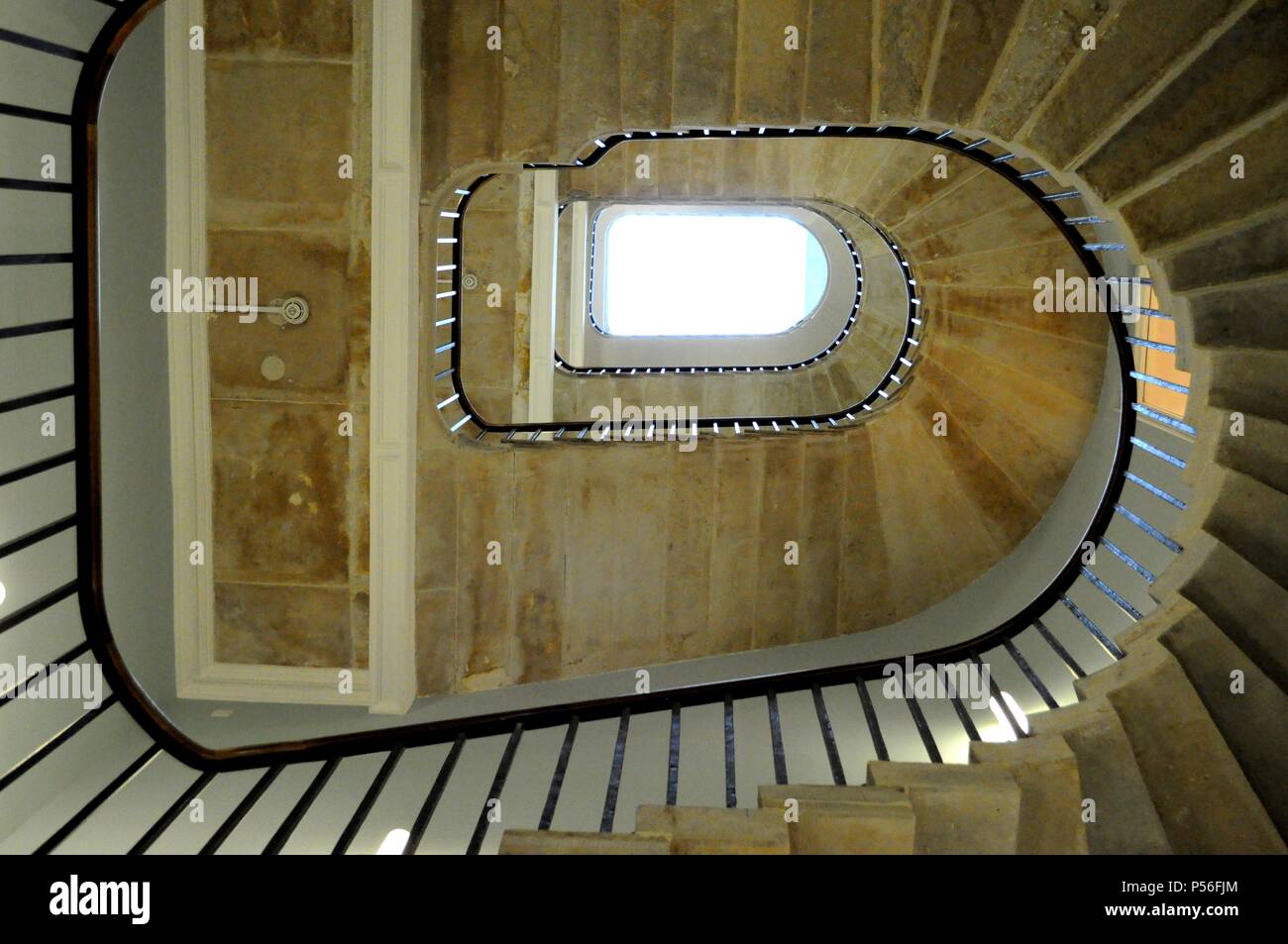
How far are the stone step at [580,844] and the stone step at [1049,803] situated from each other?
146cm

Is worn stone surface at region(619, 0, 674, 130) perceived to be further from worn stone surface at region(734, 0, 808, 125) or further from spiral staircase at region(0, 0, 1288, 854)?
worn stone surface at region(734, 0, 808, 125)

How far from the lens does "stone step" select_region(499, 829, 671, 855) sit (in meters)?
3.00

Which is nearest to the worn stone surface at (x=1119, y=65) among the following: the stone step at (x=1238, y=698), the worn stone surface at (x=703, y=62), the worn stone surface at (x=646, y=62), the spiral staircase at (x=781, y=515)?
the spiral staircase at (x=781, y=515)

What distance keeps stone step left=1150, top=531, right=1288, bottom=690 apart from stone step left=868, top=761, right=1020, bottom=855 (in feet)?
3.91

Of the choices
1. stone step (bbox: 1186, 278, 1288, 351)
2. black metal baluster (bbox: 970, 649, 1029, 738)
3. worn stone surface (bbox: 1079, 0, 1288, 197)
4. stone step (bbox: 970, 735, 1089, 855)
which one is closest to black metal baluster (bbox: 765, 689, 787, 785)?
stone step (bbox: 970, 735, 1089, 855)

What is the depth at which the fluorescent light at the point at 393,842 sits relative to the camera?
14.7 feet

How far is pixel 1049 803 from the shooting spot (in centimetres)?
361

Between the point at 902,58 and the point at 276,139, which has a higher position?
the point at 902,58

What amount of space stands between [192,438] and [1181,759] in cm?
523

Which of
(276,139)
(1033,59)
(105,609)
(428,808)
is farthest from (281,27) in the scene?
(428,808)

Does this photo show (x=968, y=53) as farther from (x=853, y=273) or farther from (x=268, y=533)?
(x=853, y=273)

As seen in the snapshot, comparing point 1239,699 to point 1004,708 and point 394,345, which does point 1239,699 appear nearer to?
point 1004,708

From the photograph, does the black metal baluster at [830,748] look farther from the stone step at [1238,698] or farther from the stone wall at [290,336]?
the stone wall at [290,336]

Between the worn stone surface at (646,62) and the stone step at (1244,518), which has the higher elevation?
the worn stone surface at (646,62)
